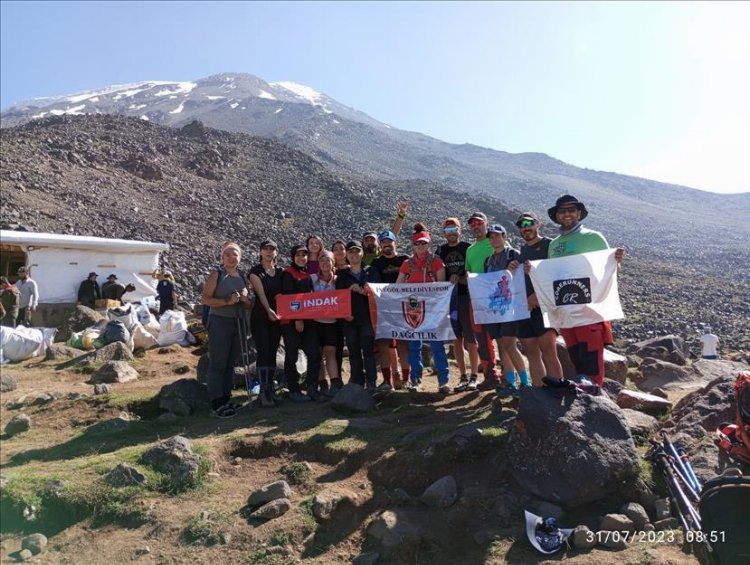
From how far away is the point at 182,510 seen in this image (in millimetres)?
4410

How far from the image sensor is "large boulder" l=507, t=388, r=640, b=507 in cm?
421

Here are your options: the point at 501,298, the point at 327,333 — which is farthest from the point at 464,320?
the point at 327,333

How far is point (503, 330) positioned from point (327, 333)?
2.28 m

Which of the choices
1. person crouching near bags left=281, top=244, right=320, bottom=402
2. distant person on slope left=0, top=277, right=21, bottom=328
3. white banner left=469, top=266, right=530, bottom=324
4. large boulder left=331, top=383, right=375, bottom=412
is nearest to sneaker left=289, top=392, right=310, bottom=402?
person crouching near bags left=281, top=244, right=320, bottom=402

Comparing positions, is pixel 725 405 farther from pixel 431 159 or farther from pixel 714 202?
pixel 714 202

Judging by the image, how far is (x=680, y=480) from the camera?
4281mm

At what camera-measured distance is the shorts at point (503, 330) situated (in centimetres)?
621

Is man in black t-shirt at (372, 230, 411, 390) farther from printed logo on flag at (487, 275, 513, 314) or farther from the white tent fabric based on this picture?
the white tent fabric

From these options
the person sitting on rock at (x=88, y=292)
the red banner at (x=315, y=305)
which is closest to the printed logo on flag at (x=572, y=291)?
the red banner at (x=315, y=305)

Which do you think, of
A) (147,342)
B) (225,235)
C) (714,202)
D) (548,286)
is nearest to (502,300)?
(548,286)

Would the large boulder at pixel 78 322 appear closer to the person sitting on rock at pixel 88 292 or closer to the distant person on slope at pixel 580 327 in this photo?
the person sitting on rock at pixel 88 292

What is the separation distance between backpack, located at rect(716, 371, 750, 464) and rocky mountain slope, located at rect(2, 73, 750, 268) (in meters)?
42.1

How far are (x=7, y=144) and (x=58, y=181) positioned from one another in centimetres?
706

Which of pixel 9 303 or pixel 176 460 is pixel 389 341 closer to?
pixel 176 460
